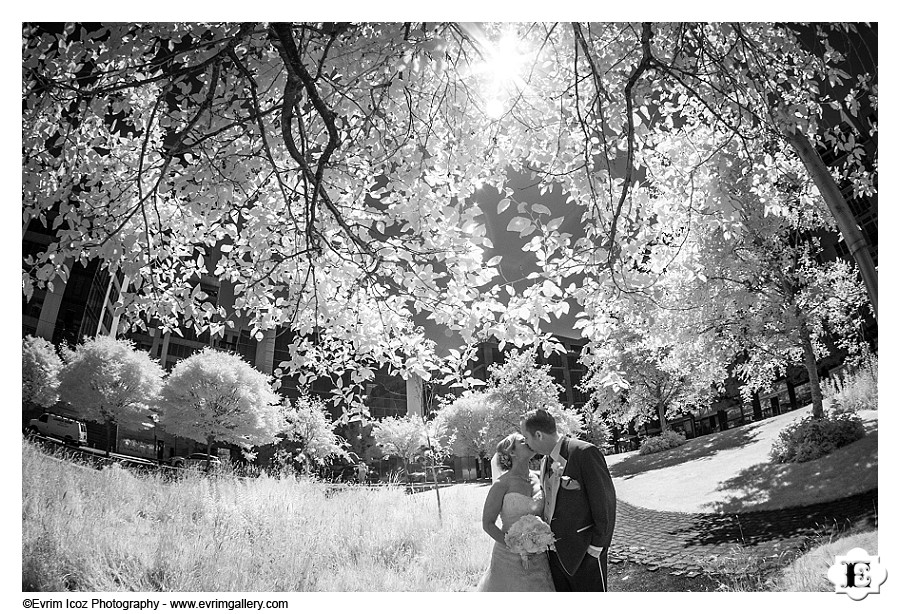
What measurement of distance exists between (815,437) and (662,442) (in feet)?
2.83

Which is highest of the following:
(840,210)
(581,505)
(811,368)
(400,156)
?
(400,156)

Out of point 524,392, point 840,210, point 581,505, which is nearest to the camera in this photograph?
point 581,505

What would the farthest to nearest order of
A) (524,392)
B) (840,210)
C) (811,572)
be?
(524,392), (840,210), (811,572)

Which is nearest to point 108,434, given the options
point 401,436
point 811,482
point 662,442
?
point 401,436

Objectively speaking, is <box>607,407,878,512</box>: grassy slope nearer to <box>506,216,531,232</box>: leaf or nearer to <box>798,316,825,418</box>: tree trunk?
<box>798,316,825,418</box>: tree trunk

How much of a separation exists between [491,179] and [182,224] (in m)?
1.96

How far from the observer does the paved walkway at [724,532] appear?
2729 millimetres

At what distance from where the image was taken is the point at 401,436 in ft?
10.5

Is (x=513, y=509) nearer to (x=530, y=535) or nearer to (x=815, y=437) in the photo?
(x=530, y=535)

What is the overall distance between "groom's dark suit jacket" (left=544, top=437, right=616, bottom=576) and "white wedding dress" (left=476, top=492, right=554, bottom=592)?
136 millimetres

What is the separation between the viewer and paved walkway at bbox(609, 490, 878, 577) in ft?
8.95

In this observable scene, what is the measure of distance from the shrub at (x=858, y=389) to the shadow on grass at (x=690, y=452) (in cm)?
45

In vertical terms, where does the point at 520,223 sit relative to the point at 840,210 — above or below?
below

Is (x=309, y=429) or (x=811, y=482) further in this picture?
(x=309, y=429)
